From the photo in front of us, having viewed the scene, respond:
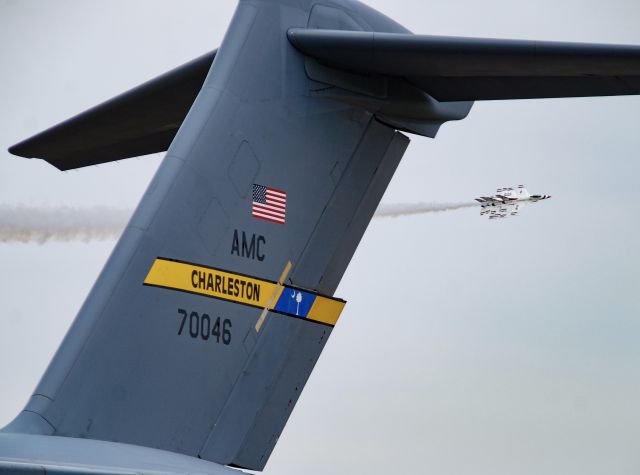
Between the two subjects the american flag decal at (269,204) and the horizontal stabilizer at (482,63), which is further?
the american flag decal at (269,204)

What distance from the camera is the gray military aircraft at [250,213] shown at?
240 inches

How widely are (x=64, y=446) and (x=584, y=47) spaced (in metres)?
3.29

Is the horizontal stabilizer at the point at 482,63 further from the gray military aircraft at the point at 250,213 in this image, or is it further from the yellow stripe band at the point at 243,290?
the yellow stripe band at the point at 243,290

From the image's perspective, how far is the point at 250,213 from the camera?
697 cm

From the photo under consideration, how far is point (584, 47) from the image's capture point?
20.9 feet

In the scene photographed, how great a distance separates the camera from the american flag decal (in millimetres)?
7016

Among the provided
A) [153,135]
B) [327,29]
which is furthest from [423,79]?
[153,135]

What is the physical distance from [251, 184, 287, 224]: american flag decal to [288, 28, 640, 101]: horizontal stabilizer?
0.87 metres

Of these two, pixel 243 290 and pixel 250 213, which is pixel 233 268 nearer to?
pixel 243 290

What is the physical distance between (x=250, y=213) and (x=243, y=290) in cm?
44

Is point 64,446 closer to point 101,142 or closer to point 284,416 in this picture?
point 284,416

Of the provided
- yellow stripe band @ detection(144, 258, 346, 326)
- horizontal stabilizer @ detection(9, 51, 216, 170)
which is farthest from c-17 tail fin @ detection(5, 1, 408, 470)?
horizontal stabilizer @ detection(9, 51, 216, 170)

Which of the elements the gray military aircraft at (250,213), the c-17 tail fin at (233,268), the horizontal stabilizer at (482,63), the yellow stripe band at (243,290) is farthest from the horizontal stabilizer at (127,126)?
the yellow stripe band at (243,290)

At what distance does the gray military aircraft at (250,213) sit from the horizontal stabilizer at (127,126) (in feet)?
0.06
